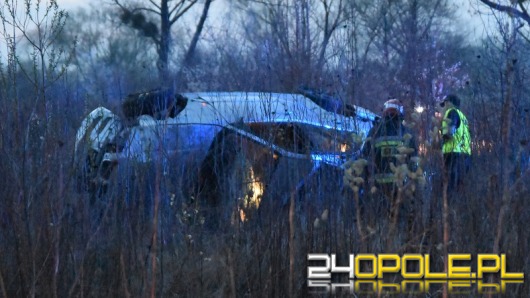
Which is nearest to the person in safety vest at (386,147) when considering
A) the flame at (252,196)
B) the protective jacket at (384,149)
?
the protective jacket at (384,149)

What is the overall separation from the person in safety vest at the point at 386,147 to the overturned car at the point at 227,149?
0.17 meters

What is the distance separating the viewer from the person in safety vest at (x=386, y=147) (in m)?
5.13

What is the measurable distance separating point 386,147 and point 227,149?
1.36 m

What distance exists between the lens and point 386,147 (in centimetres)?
559

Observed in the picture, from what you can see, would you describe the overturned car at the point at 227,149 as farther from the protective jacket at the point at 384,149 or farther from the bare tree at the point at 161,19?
the bare tree at the point at 161,19

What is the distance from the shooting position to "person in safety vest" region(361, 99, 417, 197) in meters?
5.13

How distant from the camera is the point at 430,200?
4812 mm

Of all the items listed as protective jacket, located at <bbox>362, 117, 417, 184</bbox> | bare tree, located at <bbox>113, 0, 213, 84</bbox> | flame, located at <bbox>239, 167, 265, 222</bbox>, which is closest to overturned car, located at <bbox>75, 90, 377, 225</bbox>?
flame, located at <bbox>239, 167, 265, 222</bbox>

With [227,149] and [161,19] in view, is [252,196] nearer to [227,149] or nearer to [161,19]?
[227,149]

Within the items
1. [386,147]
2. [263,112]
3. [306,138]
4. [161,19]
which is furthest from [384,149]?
[161,19]

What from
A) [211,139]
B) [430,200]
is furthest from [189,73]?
[430,200]

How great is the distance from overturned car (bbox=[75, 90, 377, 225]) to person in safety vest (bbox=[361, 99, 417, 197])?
17cm

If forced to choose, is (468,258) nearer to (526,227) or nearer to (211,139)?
(526,227)

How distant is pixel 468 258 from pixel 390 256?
0.47 meters
